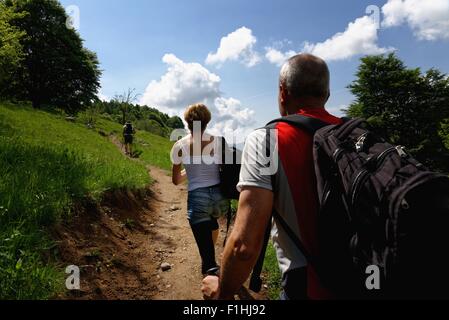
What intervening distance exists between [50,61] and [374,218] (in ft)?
149

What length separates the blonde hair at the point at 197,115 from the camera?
4141 millimetres

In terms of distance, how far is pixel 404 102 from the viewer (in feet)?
112

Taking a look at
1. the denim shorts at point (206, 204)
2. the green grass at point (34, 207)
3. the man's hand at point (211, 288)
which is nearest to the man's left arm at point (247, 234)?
the man's hand at point (211, 288)

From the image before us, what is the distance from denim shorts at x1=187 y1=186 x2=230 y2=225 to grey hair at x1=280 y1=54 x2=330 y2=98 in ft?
7.77

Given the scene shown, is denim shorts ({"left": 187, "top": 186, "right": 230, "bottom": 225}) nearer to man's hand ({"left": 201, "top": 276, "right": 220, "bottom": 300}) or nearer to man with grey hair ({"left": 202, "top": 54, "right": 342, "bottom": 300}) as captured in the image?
man's hand ({"left": 201, "top": 276, "right": 220, "bottom": 300})

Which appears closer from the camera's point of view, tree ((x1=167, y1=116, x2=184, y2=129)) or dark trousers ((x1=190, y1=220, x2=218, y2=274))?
dark trousers ((x1=190, y1=220, x2=218, y2=274))

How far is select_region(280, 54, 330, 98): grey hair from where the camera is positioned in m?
1.85

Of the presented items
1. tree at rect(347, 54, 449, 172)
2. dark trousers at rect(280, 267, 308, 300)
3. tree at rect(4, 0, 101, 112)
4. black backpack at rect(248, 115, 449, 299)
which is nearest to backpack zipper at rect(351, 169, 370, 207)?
black backpack at rect(248, 115, 449, 299)

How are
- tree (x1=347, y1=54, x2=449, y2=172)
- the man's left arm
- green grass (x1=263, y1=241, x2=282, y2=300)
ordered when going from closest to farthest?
1. the man's left arm
2. green grass (x1=263, y1=241, x2=282, y2=300)
3. tree (x1=347, y1=54, x2=449, y2=172)

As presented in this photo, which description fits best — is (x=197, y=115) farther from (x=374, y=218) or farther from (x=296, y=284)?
(x=374, y=218)

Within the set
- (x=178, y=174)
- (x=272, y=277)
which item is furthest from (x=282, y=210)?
(x=272, y=277)
